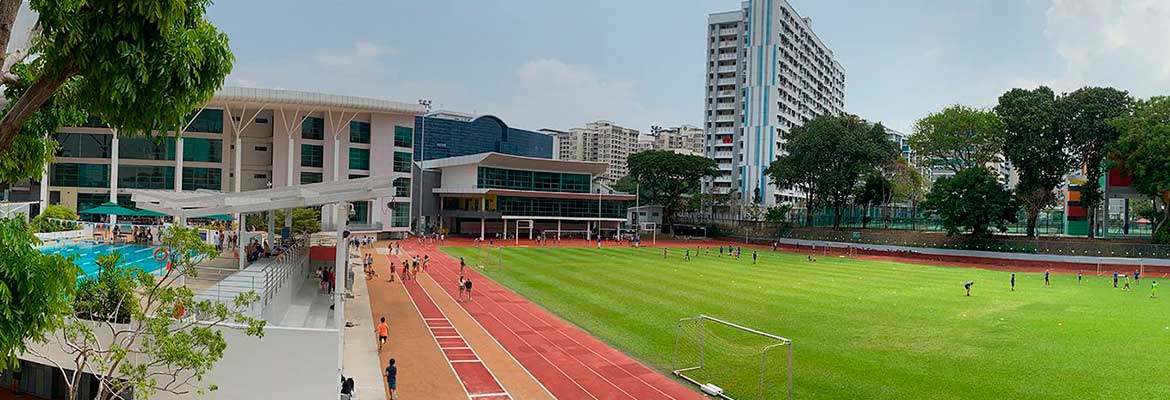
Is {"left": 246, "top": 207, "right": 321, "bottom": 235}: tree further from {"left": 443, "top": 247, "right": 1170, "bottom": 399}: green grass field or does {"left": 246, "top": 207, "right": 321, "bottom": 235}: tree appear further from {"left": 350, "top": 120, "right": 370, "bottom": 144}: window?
{"left": 443, "top": 247, "right": 1170, "bottom": 399}: green grass field

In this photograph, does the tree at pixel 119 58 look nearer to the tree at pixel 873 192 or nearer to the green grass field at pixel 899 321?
the green grass field at pixel 899 321

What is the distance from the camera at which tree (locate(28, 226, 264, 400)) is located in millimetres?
10875

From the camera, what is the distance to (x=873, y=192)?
79.9 meters

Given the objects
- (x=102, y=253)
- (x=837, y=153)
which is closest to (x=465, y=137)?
(x=837, y=153)

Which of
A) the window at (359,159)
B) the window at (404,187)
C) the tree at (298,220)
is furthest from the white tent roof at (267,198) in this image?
the window at (404,187)

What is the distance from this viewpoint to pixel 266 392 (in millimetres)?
14352

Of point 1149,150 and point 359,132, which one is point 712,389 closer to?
point 1149,150

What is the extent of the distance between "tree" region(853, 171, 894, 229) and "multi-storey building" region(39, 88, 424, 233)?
160 feet

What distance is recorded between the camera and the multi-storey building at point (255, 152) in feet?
195

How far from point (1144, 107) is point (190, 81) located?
A: 66.5 metres

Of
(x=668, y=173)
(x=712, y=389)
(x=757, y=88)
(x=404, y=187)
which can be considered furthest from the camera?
(x=757, y=88)

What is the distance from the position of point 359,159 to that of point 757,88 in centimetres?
5720

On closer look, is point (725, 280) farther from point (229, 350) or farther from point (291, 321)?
point (229, 350)

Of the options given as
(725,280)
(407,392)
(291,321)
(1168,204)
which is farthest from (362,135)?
(1168,204)
